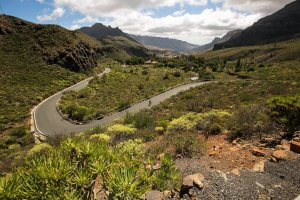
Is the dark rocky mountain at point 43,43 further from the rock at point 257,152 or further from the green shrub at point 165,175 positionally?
the green shrub at point 165,175

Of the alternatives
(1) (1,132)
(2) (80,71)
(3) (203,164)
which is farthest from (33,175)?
(2) (80,71)

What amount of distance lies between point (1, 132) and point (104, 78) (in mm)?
35027

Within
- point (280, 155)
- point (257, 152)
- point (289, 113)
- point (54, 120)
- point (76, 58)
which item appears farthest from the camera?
point (76, 58)

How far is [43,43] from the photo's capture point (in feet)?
226

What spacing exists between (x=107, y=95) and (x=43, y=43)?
106 feet

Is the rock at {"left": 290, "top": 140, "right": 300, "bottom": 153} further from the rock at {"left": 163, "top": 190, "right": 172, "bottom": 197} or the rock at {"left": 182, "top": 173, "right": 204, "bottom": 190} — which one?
the rock at {"left": 163, "top": 190, "right": 172, "bottom": 197}

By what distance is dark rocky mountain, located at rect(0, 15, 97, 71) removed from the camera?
64.9m

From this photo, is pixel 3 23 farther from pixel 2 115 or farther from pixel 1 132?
pixel 1 132

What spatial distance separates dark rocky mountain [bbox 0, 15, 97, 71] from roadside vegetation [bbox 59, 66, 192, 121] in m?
12.9

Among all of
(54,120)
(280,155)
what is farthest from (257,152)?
(54,120)

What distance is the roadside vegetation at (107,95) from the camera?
3481 centimetres

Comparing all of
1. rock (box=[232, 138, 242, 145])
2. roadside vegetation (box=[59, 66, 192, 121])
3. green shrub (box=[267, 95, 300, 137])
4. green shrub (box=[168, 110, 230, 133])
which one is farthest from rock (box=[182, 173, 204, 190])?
roadside vegetation (box=[59, 66, 192, 121])

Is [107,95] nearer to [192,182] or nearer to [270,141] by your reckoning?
[270,141]

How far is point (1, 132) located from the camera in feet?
96.3
